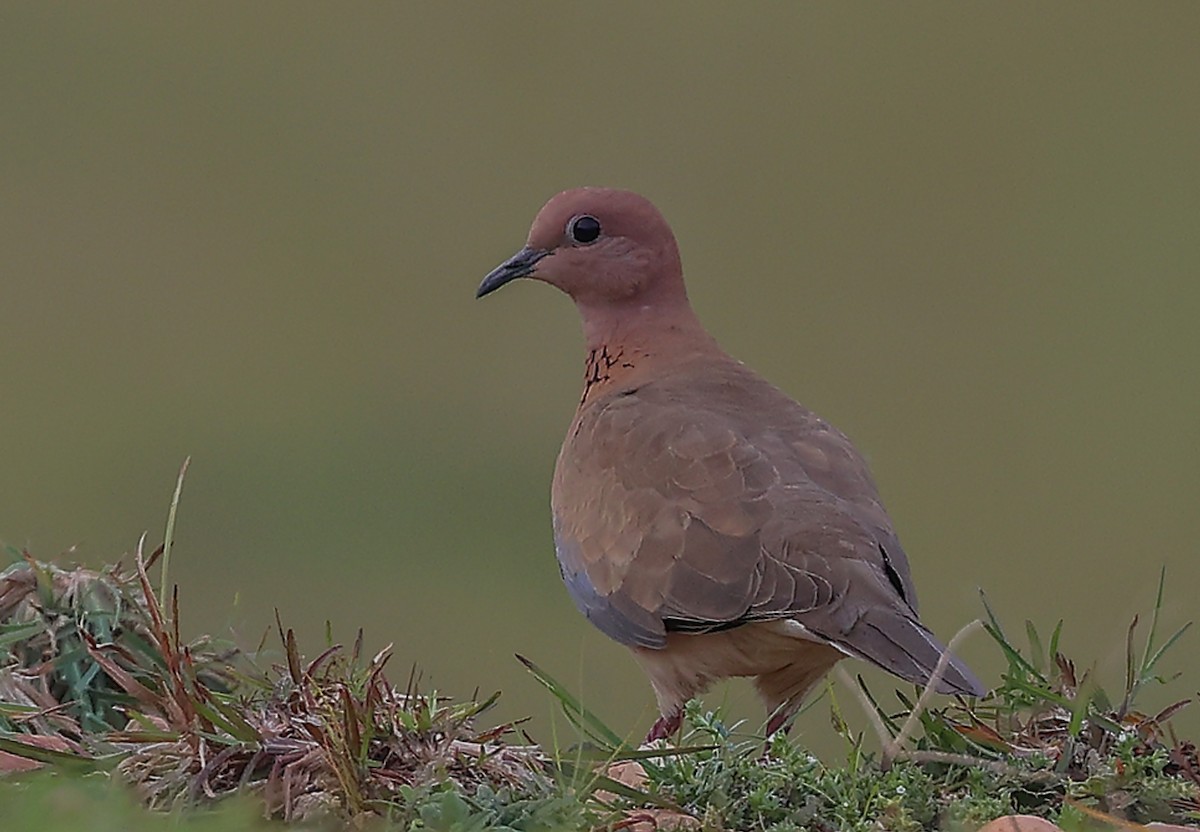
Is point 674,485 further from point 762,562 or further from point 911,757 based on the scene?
point 911,757

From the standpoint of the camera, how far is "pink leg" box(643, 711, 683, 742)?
15.7 feet

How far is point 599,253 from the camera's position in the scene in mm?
5805

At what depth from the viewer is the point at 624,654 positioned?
10.2 metres

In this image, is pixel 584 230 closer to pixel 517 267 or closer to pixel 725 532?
pixel 517 267

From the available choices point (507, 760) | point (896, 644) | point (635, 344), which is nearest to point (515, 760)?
point (507, 760)

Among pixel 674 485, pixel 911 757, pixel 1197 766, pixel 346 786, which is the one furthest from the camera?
pixel 674 485

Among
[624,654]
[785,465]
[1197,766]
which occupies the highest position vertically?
[785,465]

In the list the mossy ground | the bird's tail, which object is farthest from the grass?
the bird's tail

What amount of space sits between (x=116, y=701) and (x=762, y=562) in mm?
1473

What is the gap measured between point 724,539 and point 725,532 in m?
0.02

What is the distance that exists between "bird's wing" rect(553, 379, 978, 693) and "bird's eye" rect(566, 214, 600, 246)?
2.27ft

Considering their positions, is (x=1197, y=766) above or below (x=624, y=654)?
above

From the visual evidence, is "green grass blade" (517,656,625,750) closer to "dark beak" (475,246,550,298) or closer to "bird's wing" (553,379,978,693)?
"bird's wing" (553,379,978,693)

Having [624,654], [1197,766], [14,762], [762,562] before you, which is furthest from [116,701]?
[624,654]
